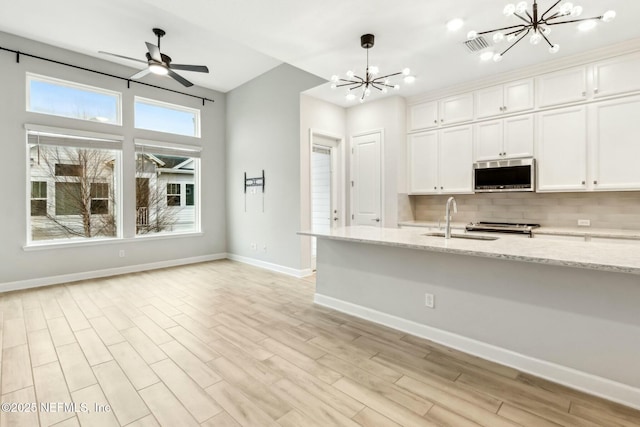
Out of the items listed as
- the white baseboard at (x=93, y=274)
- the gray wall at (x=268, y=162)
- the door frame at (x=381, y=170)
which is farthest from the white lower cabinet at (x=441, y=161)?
the white baseboard at (x=93, y=274)

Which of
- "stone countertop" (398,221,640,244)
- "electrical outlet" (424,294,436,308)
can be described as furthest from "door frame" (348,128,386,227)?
"electrical outlet" (424,294,436,308)

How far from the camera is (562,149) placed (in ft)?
12.4

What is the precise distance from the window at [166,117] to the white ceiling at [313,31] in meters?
0.77

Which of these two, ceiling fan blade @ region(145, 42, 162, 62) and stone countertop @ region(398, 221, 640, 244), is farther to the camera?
ceiling fan blade @ region(145, 42, 162, 62)

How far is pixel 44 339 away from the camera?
2801 mm

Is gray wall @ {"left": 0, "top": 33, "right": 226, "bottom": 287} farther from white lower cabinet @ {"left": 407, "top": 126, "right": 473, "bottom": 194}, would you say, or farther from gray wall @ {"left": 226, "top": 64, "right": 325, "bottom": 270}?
white lower cabinet @ {"left": 407, "top": 126, "right": 473, "bottom": 194}

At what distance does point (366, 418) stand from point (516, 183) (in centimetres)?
357

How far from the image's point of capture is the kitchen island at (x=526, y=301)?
192 cm

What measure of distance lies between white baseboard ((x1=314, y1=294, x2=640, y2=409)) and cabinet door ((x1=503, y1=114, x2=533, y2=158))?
109 inches

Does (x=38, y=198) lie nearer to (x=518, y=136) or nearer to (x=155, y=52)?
(x=155, y=52)

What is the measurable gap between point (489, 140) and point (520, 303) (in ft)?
9.13

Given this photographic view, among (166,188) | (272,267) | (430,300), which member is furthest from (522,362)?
(166,188)

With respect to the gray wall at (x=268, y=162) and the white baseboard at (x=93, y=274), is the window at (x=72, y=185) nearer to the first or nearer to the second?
the white baseboard at (x=93, y=274)

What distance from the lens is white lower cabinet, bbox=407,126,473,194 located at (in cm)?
453
